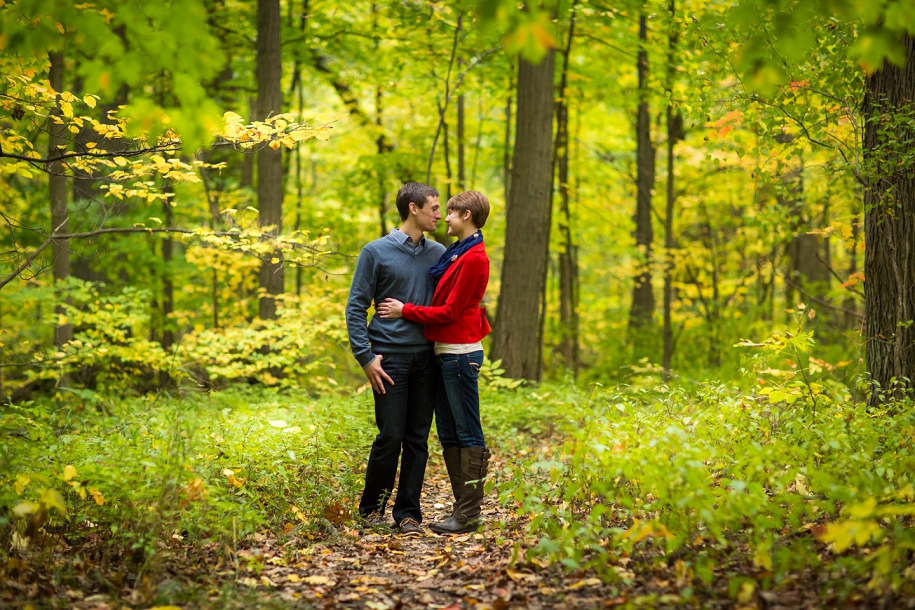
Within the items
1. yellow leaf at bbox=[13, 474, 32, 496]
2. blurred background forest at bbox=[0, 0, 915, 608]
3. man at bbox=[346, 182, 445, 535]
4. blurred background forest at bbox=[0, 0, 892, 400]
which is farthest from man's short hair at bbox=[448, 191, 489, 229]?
yellow leaf at bbox=[13, 474, 32, 496]

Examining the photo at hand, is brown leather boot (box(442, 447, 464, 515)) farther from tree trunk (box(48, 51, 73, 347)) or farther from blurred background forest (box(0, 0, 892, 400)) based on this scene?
tree trunk (box(48, 51, 73, 347))

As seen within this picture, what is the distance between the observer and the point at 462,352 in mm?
4410

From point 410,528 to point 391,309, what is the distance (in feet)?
4.66

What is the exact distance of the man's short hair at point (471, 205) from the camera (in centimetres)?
443

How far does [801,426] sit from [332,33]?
10.4 m

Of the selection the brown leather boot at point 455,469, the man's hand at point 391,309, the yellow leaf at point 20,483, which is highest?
the man's hand at point 391,309

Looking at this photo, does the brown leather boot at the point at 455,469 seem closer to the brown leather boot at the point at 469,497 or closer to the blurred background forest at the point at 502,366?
the brown leather boot at the point at 469,497

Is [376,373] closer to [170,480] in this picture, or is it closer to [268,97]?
[170,480]

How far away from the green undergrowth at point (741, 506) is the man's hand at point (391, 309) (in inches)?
50.9

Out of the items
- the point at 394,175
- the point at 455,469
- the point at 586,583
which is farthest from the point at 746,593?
the point at 394,175

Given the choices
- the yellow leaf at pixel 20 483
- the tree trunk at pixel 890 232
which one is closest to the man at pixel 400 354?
the yellow leaf at pixel 20 483

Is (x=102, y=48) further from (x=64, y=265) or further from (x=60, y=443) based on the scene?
(x=64, y=265)

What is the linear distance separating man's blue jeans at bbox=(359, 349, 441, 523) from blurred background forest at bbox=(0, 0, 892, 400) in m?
1.30

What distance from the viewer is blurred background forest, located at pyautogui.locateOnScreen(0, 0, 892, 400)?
501 cm
